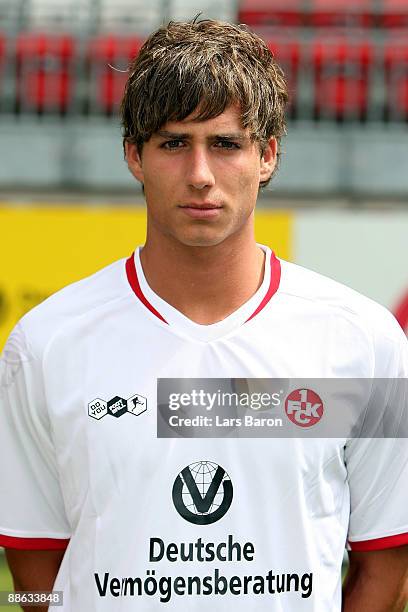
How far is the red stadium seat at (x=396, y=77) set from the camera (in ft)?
28.7

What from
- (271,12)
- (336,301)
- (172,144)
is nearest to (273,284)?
(336,301)

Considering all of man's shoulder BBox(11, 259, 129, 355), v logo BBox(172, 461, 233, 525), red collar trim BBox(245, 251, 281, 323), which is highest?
red collar trim BBox(245, 251, 281, 323)

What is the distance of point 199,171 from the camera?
2.02 m

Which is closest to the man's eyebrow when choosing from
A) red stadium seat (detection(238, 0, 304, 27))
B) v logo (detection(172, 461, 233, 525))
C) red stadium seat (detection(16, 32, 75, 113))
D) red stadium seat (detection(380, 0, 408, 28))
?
v logo (detection(172, 461, 233, 525))

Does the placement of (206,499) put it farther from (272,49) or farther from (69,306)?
(272,49)

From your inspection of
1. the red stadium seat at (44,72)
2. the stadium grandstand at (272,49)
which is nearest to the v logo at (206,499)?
the stadium grandstand at (272,49)

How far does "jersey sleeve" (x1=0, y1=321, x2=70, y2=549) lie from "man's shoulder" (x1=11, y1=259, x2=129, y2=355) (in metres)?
0.02

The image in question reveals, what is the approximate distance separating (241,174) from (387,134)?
21.6ft

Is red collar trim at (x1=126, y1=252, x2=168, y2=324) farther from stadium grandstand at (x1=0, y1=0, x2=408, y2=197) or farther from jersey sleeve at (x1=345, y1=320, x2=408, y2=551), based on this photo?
stadium grandstand at (x1=0, y1=0, x2=408, y2=197)

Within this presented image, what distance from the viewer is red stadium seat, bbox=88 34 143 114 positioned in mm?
8719

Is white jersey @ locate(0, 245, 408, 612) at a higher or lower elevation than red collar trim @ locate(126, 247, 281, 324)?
lower

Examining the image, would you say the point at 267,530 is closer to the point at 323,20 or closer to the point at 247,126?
the point at 247,126

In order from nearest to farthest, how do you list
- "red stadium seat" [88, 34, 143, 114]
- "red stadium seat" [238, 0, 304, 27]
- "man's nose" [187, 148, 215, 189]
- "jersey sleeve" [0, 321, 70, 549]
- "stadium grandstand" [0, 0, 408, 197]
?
"man's nose" [187, 148, 215, 189] < "jersey sleeve" [0, 321, 70, 549] < "stadium grandstand" [0, 0, 408, 197] < "red stadium seat" [88, 34, 143, 114] < "red stadium seat" [238, 0, 304, 27]

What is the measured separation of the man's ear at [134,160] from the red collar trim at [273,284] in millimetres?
305
